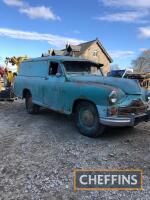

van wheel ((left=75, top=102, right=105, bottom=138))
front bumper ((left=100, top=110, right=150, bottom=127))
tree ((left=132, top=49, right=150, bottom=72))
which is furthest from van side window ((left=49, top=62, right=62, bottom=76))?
tree ((left=132, top=49, right=150, bottom=72))

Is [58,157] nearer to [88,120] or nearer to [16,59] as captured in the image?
[88,120]

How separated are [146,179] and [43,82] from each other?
5.06 m

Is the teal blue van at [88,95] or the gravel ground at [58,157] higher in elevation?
the teal blue van at [88,95]

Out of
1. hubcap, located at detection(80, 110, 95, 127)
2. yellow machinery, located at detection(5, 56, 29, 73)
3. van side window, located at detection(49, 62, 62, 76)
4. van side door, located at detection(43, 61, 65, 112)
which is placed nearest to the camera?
hubcap, located at detection(80, 110, 95, 127)

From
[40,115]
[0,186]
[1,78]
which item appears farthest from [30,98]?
[1,78]

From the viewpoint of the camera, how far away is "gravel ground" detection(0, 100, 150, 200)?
13.1 ft

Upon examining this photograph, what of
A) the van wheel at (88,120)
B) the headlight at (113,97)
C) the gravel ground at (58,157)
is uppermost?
the headlight at (113,97)

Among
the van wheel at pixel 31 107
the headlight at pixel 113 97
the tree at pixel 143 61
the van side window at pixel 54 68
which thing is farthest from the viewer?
the tree at pixel 143 61

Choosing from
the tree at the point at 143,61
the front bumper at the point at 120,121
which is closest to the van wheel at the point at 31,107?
the front bumper at the point at 120,121

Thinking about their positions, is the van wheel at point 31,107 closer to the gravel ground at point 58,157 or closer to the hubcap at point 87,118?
the gravel ground at point 58,157

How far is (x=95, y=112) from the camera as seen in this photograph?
6.49 meters

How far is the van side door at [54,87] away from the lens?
7.53m

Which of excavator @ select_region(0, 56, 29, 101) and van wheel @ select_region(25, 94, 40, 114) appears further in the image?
excavator @ select_region(0, 56, 29, 101)

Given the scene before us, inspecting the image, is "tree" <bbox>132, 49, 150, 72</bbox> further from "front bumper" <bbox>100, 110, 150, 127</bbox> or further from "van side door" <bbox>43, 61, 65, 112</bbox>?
"front bumper" <bbox>100, 110, 150, 127</bbox>
